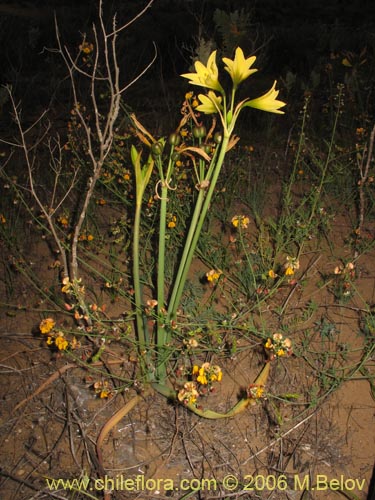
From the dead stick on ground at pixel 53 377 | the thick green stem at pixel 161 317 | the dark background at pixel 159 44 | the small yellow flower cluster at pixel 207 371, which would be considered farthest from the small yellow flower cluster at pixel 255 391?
the dark background at pixel 159 44

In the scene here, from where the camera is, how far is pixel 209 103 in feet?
4.54

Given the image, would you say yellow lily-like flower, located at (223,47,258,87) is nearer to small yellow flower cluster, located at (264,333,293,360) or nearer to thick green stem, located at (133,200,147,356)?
thick green stem, located at (133,200,147,356)

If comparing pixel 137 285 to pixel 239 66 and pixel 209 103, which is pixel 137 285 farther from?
pixel 239 66

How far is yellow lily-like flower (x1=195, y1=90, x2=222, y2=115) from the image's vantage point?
4.40 feet

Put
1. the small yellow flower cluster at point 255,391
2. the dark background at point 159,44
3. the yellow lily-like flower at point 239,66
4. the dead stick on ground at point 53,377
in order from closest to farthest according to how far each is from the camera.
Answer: the yellow lily-like flower at point 239,66
the small yellow flower cluster at point 255,391
the dead stick on ground at point 53,377
the dark background at point 159,44

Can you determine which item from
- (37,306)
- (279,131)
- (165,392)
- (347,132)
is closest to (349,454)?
(165,392)

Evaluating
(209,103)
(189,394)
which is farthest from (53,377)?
(209,103)

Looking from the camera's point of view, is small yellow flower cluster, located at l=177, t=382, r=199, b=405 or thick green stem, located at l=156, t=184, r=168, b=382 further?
thick green stem, located at l=156, t=184, r=168, b=382

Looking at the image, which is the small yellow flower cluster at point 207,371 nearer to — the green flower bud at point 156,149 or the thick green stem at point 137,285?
the thick green stem at point 137,285

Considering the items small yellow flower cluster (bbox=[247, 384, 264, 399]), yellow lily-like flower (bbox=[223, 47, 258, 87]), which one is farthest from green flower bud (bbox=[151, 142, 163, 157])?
small yellow flower cluster (bbox=[247, 384, 264, 399])

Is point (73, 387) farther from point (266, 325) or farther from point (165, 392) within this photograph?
point (266, 325)

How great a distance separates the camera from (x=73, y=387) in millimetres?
1749

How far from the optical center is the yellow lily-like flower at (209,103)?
1.34m

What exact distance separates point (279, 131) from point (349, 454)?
8.75ft
